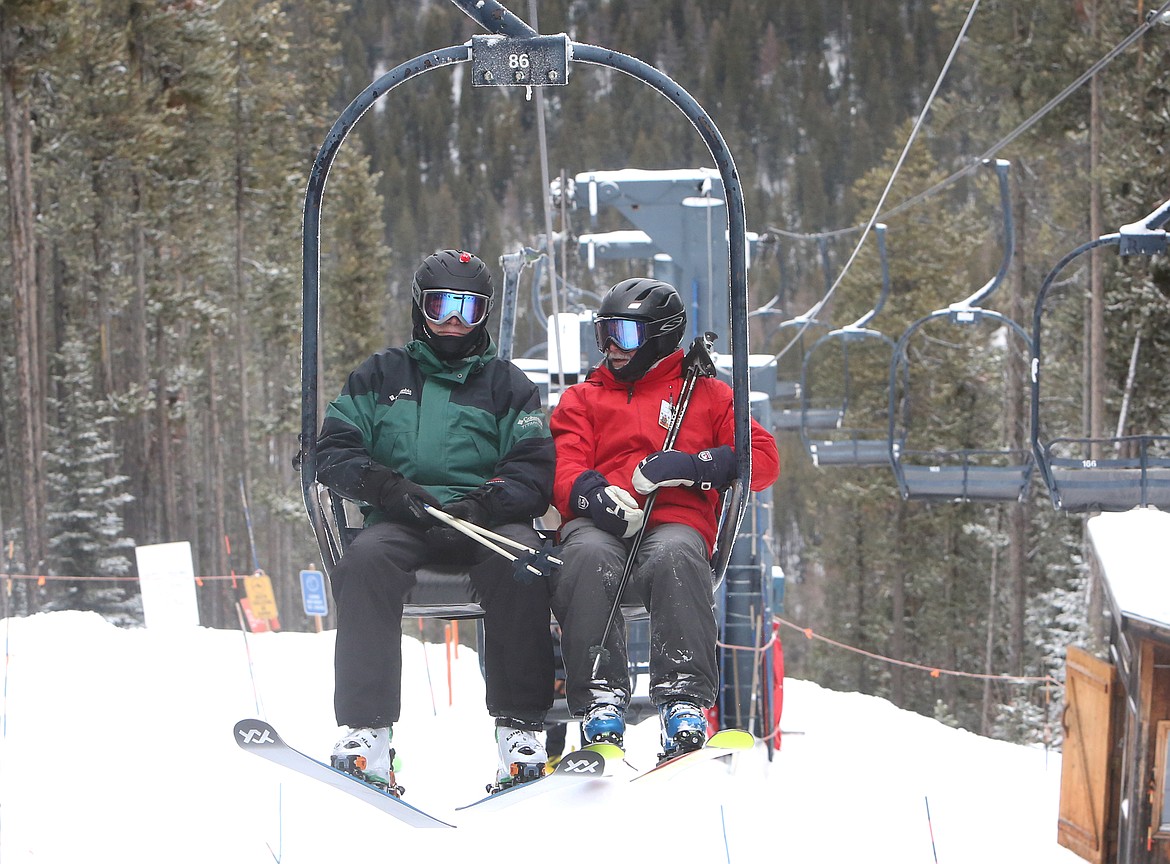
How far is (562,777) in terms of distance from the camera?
3.13m

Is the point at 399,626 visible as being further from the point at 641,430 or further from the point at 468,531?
the point at 641,430

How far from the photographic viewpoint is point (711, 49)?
102 meters

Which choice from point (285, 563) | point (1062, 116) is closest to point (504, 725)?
point (1062, 116)

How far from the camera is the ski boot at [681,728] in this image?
3.29m

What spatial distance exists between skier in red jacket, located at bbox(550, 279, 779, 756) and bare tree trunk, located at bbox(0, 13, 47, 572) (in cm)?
1378

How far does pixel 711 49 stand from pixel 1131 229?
9976cm

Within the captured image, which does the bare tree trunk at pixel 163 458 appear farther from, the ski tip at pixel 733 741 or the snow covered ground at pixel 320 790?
the ski tip at pixel 733 741

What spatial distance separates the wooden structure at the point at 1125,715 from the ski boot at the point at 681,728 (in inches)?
97.3

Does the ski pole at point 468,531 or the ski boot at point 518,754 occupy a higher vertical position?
the ski pole at point 468,531

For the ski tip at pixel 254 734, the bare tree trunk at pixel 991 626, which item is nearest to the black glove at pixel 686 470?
the ski tip at pixel 254 734

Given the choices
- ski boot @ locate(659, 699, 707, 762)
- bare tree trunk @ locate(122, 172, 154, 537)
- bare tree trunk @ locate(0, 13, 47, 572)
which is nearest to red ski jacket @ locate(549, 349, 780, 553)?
ski boot @ locate(659, 699, 707, 762)

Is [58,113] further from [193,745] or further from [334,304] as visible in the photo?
[193,745]

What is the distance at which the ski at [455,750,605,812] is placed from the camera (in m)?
3.12

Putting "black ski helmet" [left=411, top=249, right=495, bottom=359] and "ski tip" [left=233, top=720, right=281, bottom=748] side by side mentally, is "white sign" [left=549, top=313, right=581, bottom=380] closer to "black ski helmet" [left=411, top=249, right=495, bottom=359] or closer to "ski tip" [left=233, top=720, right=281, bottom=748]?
"black ski helmet" [left=411, top=249, right=495, bottom=359]
